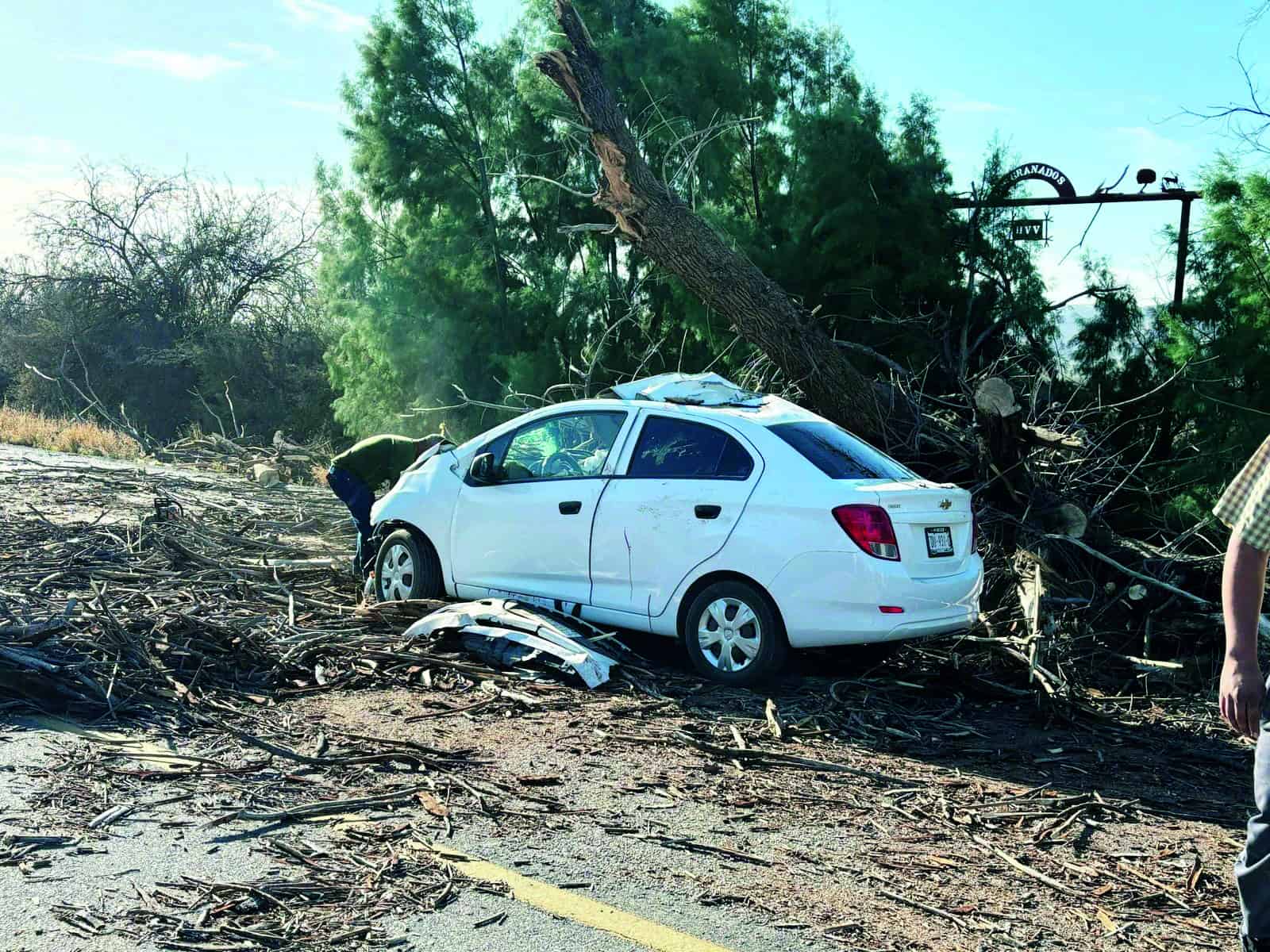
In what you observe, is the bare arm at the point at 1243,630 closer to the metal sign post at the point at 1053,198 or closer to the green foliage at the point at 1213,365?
the green foliage at the point at 1213,365

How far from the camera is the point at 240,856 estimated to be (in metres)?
4.44

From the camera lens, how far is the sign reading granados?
597 inches

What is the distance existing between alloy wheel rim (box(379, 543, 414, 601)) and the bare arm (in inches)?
258

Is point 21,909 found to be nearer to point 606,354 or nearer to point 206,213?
point 606,354

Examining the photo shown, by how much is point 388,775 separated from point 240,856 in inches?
43.1

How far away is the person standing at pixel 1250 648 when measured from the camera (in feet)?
10.6

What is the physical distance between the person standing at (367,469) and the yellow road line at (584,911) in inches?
245

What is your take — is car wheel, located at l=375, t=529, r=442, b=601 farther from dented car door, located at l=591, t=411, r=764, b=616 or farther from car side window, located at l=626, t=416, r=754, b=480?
car side window, located at l=626, t=416, r=754, b=480

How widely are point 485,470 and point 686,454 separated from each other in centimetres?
161

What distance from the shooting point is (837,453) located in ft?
25.6

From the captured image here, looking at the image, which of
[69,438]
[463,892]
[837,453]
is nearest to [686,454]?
[837,453]

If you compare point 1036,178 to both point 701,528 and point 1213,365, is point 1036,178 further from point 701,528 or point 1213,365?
point 701,528

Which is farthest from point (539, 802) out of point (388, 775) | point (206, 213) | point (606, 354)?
point (206, 213)

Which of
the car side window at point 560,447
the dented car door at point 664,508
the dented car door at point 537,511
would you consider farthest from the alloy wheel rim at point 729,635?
the car side window at point 560,447
